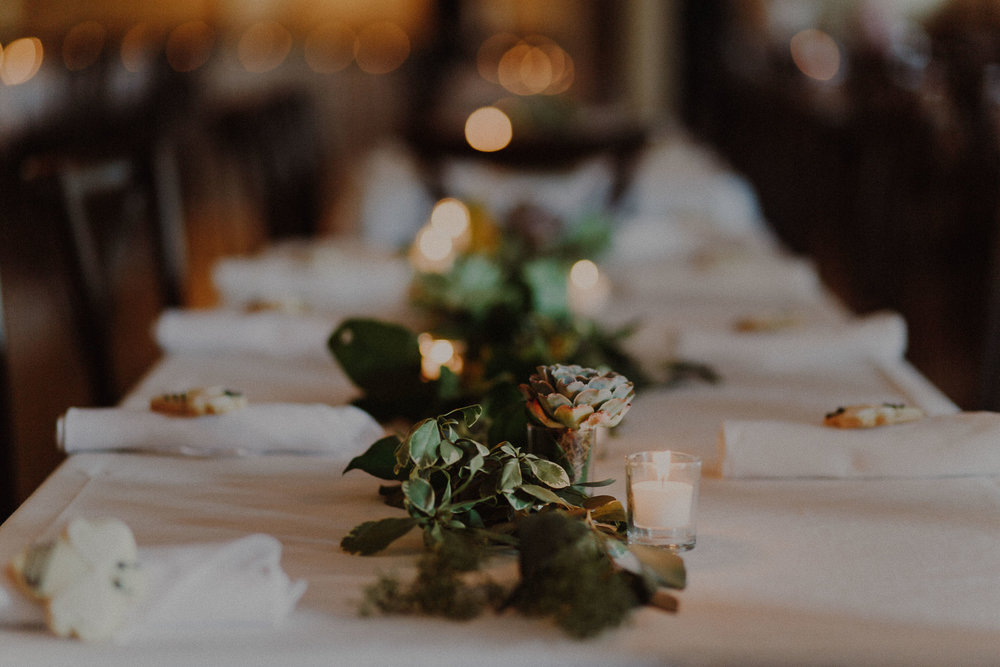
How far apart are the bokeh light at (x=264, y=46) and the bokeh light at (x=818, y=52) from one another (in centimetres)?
377

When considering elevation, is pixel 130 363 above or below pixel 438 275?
below

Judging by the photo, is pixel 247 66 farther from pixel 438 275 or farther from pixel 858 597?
pixel 858 597

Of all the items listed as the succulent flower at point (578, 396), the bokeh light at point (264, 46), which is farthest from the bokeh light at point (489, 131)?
the bokeh light at point (264, 46)

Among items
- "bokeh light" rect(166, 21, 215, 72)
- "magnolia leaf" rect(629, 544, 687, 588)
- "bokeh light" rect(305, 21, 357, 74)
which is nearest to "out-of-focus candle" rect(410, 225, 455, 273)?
"magnolia leaf" rect(629, 544, 687, 588)

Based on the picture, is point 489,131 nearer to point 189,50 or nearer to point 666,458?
point 666,458

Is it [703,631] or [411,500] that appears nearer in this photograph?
[703,631]

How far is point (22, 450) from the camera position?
97.0 inches

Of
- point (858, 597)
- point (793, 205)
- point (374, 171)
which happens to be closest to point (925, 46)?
point (793, 205)

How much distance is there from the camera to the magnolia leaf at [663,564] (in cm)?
80

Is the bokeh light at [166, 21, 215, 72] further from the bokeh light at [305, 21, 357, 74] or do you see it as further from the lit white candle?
the lit white candle

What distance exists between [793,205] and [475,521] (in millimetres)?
4369

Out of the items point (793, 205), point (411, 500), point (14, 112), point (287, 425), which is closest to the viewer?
point (411, 500)

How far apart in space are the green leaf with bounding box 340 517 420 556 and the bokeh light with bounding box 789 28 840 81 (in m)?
6.79

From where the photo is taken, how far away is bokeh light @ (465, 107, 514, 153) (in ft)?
12.4
